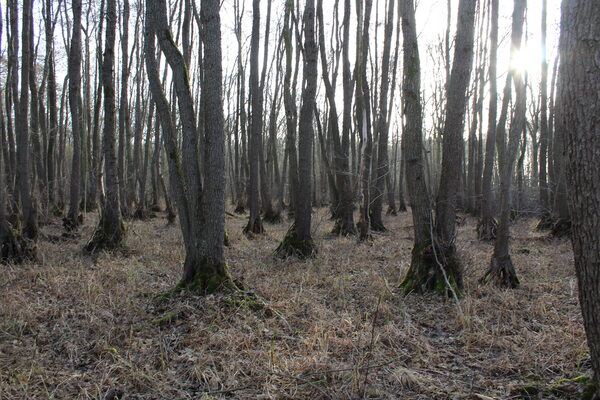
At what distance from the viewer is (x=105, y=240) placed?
808 cm

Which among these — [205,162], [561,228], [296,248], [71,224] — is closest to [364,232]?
[296,248]

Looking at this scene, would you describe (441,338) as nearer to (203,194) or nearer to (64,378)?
(203,194)

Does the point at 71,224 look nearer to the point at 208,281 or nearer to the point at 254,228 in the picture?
the point at 254,228

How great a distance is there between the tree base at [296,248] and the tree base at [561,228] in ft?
21.7

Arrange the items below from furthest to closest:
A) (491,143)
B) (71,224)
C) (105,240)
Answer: (71,224), (491,143), (105,240)

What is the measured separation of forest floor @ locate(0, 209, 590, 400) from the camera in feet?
10.3

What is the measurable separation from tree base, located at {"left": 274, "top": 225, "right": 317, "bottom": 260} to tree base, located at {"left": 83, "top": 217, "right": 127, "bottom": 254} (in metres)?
3.13

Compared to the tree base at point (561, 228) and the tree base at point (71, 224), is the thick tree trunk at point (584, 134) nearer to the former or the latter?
the tree base at point (561, 228)

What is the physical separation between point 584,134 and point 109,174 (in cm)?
809

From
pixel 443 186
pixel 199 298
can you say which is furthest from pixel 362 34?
pixel 199 298

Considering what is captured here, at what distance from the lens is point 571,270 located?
22.4 feet

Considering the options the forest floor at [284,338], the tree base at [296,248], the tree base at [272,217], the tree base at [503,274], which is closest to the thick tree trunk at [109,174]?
the forest floor at [284,338]

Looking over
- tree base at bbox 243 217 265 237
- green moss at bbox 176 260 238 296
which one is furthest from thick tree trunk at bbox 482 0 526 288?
tree base at bbox 243 217 265 237

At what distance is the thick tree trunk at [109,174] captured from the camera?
26.5ft
